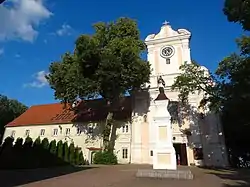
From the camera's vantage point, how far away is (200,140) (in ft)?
94.5

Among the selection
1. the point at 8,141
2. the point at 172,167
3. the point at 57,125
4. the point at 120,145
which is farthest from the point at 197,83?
the point at 57,125

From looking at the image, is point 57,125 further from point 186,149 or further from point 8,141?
point 186,149

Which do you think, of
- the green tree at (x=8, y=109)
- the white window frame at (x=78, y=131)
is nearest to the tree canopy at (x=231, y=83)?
the white window frame at (x=78, y=131)

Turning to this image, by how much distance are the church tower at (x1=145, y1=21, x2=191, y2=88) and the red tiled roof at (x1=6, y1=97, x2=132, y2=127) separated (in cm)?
499

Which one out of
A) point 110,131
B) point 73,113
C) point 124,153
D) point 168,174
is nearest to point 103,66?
point 110,131

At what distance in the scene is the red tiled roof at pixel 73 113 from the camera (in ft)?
112

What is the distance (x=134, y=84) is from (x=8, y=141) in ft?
44.6

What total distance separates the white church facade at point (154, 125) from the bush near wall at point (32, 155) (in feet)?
17.1

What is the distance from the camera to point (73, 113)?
37.2m

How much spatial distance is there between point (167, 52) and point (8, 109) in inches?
1414

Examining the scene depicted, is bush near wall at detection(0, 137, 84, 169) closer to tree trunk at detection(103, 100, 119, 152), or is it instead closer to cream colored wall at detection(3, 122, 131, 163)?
tree trunk at detection(103, 100, 119, 152)

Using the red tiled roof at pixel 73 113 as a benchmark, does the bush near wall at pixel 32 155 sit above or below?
below

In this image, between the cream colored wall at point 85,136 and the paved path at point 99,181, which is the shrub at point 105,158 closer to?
the cream colored wall at point 85,136

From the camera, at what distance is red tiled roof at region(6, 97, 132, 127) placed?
112 feet
